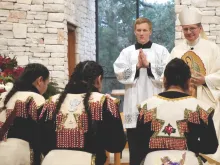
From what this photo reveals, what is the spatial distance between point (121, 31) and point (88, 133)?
19.4ft

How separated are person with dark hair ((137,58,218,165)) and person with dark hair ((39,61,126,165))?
0.21 m

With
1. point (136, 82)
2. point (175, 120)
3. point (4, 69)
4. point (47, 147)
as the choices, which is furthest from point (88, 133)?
point (4, 69)

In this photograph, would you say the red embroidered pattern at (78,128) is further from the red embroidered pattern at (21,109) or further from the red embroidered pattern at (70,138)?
the red embroidered pattern at (21,109)

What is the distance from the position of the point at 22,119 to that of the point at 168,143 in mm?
938

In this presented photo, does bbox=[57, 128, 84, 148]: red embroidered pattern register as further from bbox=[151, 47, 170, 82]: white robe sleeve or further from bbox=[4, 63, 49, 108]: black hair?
bbox=[151, 47, 170, 82]: white robe sleeve

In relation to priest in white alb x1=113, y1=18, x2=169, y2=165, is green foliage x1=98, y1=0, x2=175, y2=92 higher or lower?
higher

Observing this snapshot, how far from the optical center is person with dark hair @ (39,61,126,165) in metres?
2.50

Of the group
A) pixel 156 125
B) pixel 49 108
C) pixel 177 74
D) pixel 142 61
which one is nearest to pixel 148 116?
pixel 156 125

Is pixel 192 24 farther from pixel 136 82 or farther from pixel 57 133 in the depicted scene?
pixel 57 133

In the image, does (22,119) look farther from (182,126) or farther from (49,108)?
(182,126)

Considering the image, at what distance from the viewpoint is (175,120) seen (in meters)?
2.40

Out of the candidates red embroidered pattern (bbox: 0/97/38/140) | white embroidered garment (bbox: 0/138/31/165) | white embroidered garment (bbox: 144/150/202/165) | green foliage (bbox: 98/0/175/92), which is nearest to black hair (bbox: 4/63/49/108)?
red embroidered pattern (bbox: 0/97/38/140)

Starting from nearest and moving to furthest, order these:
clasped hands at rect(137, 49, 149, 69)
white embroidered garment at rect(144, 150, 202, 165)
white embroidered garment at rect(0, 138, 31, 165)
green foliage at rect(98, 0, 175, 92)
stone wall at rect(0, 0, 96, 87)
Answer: white embroidered garment at rect(144, 150, 202, 165)
white embroidered garment at rect(0, 138, 31, 165)
clasped hands at rect(137, 49, 149, 69)
stone wall at rect(0, 0, 96, 87)
green foliage at rect(98, 0, 175, 92)

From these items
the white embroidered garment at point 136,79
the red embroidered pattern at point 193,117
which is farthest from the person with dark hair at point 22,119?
the white embroidered garment at point 136,79
